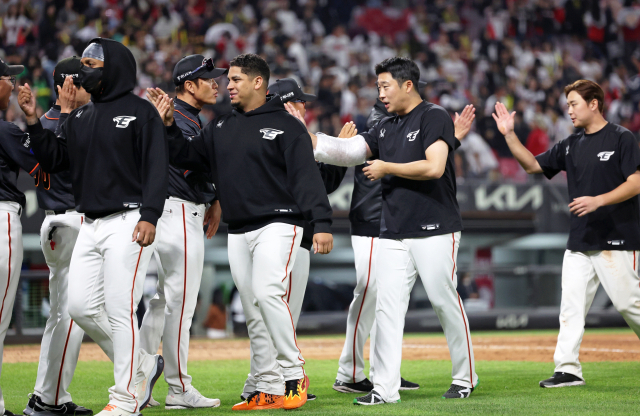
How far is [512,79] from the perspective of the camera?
683 inches

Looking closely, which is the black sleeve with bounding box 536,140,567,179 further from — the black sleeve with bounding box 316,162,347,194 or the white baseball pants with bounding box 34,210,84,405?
the white baseball pants with bounding box 34,210,84,405

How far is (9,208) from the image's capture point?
14.1ft

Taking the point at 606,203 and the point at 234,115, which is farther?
the point at 606,203

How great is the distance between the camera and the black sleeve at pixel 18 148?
432 centimetres

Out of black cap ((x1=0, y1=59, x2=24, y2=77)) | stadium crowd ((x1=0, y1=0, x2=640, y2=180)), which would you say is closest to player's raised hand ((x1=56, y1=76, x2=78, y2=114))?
black cap ((x1=0, y1=59, x2=24, y2=77))

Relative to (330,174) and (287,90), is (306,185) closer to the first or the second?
(330,174)

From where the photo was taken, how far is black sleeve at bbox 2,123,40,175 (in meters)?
4.32

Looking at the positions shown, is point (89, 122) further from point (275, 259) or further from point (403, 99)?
point (403, 99)

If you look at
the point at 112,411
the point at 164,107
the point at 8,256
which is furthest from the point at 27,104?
the point at 112,411

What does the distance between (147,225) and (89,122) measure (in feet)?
2.39

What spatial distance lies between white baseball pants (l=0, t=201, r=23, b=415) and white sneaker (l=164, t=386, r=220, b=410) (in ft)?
3.31

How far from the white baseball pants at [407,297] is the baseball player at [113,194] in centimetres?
147

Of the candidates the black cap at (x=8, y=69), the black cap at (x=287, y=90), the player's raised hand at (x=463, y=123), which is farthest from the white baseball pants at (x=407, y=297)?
the black cap at (x=8, y=69)

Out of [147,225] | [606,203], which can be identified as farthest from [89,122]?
[606,203]
